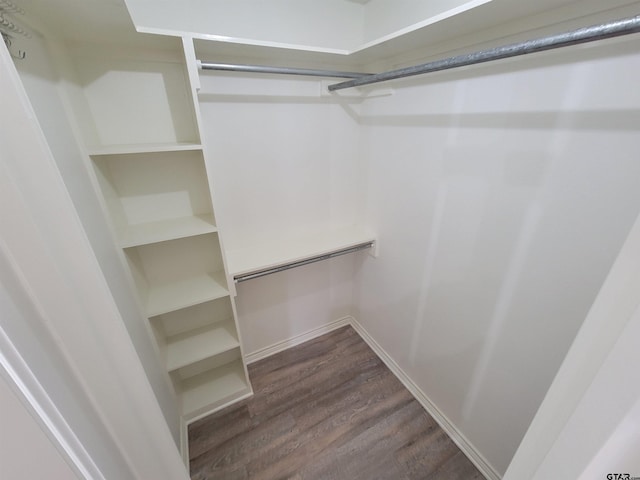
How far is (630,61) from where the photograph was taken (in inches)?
27.0

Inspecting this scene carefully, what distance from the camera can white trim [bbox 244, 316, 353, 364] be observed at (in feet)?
6.62

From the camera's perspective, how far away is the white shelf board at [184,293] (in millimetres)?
Answer: 1310

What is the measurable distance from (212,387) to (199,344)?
0.39 meters

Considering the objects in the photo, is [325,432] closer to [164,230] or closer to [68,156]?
[164,230]

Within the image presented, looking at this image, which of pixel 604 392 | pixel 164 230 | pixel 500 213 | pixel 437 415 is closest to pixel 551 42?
pixel 500 213

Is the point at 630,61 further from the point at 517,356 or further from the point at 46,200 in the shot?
the point at 46,200

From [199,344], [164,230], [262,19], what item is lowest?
[199,344]

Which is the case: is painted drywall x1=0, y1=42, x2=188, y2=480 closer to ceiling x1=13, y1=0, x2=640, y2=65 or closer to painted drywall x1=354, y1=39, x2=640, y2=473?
ceiling x1=13, y1=0, x2=640, y2=65

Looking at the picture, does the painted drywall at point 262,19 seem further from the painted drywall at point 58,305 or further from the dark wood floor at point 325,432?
the dark wood floor at point 325,432

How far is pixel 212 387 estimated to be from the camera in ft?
5.64

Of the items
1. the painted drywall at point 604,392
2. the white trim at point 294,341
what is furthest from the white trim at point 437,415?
the painted drywall at point 604,392

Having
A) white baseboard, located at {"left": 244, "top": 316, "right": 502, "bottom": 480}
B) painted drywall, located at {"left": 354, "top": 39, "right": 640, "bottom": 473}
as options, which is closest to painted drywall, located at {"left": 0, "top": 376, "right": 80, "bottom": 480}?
painted drywall, located at {"left": 354, "top": 39, "right": 640, "bottom": 473}

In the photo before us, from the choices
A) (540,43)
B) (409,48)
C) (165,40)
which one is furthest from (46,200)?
(409,48)

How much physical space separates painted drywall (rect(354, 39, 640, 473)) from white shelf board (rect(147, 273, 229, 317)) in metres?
1.09
